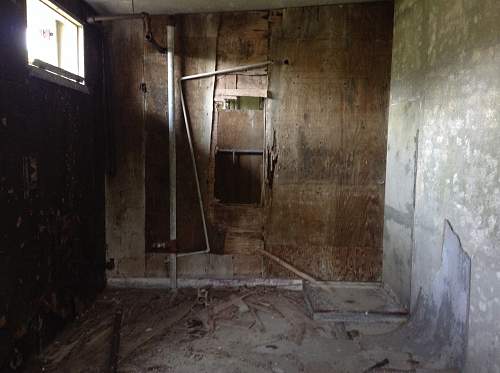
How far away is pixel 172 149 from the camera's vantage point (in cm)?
346

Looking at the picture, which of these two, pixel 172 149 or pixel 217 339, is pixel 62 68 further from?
pixel 217 339

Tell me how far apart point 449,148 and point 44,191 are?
101 inches

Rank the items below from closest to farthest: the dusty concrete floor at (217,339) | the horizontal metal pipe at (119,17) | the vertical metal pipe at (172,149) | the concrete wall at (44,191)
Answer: the concrete wall at (44,191) < the dusty concrete floor at (217,339) < the horizontal metal pipe at (119,17) < the vertical metal pipe at (172,149)

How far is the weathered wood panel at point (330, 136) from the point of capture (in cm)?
341

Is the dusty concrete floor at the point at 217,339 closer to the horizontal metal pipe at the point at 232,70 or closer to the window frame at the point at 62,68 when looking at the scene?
the window frame at the point at 62,68

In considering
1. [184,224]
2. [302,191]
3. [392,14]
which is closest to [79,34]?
[184,224]

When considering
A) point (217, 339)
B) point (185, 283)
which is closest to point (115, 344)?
point (217, 339)

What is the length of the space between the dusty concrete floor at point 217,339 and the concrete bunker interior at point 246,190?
0.02m

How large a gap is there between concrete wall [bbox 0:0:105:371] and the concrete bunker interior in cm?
2

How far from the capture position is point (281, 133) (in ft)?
11.5

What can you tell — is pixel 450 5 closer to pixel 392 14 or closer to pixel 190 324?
Result: pixel 392 14

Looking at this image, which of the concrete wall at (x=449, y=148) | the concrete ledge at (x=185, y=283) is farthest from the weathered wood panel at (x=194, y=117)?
the concrete wall at (x=449, y=148)

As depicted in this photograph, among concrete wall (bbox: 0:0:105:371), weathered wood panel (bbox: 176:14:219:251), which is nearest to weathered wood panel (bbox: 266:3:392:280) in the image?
weathered wood panel (bbox: 176:14:219:251)

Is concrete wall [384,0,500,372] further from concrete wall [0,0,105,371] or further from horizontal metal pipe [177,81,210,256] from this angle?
concrete wall [0,0,105,371]
